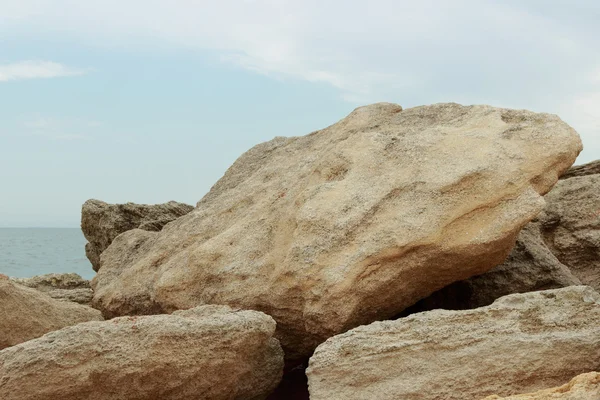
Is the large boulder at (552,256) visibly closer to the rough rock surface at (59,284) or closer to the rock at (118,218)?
the rough rock surface at (59,284)

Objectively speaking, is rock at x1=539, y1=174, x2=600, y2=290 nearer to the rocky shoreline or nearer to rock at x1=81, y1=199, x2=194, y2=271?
the rocky shoreline

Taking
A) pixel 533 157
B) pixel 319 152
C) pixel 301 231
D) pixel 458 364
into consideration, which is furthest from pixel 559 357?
pixel 319 152

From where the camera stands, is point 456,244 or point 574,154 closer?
point 456,244

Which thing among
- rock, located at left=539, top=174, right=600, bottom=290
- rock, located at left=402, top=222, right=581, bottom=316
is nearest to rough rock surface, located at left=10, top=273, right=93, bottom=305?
rock, located at left=402, top=222, right=581, bottom=316

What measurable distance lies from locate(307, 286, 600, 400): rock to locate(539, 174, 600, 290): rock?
3214mm

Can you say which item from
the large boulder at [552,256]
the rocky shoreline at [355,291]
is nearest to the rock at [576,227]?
the large boulder at [552,256]

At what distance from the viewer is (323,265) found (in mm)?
5383

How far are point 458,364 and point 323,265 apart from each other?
48.4 inches

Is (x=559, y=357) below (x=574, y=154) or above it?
below

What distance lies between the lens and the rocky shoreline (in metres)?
4.58

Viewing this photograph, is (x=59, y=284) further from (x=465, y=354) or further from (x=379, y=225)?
(x=465, y=354)

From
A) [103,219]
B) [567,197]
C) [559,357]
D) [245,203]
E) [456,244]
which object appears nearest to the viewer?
[559,357]

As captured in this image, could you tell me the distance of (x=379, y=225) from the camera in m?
5.43

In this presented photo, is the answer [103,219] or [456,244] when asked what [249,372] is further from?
[103,219]
